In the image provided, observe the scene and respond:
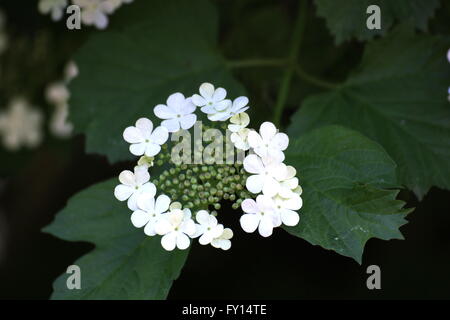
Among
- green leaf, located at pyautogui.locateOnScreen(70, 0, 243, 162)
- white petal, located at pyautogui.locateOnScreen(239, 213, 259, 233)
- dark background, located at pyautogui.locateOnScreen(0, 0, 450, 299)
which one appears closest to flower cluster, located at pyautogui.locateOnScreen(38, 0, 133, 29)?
green leaf, located at pyautogui.locateOnScreen(70, 0, 243, 162)

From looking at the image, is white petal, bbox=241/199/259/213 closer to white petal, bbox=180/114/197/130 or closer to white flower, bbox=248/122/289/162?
white flower, bbox=248/122/289/162

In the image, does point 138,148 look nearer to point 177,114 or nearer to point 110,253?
point 177,114

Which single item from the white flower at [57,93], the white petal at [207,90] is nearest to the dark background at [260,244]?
the white flower at [57,93]

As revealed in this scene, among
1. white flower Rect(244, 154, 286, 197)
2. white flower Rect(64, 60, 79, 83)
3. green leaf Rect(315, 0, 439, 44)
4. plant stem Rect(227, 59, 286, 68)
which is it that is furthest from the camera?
white flower Rect(64, 60, 79, 83)

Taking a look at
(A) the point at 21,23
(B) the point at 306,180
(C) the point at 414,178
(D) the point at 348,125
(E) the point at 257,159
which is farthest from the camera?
(A) the point at 21,23

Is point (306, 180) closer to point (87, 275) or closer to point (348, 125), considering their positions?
point (348, 125)

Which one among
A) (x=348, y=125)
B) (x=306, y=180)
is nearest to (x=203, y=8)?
(x=348, y=125)
